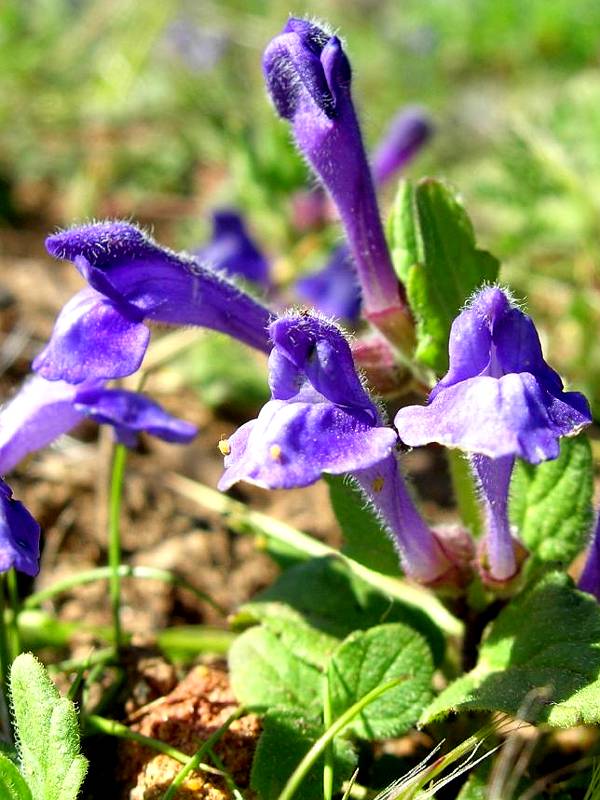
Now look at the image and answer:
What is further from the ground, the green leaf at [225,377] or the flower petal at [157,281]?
the flower petal at [157,281]

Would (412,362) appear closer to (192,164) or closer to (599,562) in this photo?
(599,562)

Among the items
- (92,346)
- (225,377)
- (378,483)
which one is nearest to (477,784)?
(378,483)

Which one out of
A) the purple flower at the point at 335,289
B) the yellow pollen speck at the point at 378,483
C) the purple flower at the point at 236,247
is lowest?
the yellow pollen speck at the point at 378,483

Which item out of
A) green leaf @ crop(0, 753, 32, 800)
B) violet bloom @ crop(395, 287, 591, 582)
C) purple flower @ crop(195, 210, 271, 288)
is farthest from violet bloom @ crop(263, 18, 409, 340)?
purple flower @ crop(195, 210, 271, 288)

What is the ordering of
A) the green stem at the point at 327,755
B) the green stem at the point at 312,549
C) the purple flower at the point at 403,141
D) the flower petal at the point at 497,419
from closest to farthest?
1. the flower petal at the point at 497,419
2. the green stem at the point at 327,755
3. the green stem at the point at 312,549
4. the purple flower at the point at 403,141

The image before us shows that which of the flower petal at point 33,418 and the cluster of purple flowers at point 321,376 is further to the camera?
the flower petal at point 33,418

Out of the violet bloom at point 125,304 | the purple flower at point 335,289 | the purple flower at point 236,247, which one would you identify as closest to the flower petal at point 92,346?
the violet bloom at point 125,304

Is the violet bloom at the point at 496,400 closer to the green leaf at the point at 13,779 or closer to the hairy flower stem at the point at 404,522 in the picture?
the hairy flower stem at the point at 404,522

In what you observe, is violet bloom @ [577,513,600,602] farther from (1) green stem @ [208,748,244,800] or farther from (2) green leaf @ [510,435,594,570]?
(1) green stem @ [208,748,244,800]
